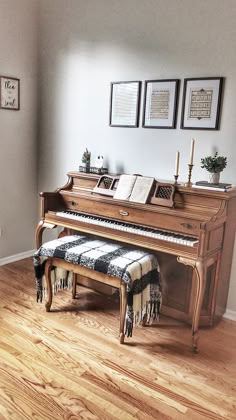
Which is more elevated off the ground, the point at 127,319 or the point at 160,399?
the point at 127,319

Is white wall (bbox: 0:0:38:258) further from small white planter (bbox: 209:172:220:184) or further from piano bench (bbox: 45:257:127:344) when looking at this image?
small white planter (bbox: 209:172:220:184)

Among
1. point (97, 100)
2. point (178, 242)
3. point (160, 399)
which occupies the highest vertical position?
point (97, 100)

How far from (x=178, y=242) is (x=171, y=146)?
90cm

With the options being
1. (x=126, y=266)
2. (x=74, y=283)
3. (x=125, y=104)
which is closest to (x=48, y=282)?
(x=74, y=283)

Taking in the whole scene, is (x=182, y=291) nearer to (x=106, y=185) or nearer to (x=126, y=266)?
(x=126, y=266)

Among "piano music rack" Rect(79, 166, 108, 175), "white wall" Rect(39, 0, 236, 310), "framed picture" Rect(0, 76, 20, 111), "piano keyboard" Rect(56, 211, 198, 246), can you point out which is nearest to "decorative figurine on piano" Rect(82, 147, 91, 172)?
"piano music rack" Rect(79, 166, 108, 175)

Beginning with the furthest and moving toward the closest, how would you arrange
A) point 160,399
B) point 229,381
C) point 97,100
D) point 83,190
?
point 97,100
point 83,190
point 229,381
point 160,399

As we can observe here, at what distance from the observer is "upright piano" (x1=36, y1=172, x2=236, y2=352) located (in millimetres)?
2248

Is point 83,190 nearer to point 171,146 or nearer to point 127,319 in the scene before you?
point 171,146

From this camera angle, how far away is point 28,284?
10.2 ft

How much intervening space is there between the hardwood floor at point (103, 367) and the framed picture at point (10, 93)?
1704mm

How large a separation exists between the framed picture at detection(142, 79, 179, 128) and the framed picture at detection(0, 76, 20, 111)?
1.25m

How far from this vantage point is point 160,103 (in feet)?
9.21

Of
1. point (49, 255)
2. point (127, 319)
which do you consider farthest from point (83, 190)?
point (127, 319)
